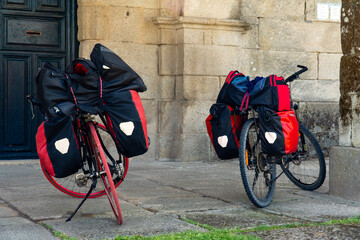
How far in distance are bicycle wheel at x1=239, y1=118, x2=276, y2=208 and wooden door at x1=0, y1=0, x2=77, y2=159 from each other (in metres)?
3.69

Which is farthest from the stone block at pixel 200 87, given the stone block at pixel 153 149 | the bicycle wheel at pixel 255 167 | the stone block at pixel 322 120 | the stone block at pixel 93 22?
the bicycle wheel at pixel 255 167

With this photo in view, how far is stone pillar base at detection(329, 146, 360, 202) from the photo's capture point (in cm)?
469

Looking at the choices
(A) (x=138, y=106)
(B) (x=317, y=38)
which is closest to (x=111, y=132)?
(A) (x=138, y=106)

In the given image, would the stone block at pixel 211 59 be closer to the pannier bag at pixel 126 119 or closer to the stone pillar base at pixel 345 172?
the stone pillar base at pixel 345 172

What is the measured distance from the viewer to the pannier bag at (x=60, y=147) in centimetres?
376

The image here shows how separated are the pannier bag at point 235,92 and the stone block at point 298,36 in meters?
3.43

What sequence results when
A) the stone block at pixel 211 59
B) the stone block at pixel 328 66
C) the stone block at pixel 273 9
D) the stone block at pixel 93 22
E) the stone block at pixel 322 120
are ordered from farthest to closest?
the stone block at pixel 328 66 → the stone block at pixel 322 120 → the stone block at pixel 273 9 → the stone block at pixel 211 59 → the stone block at pixel 93 22

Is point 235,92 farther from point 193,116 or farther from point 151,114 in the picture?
point 151,114

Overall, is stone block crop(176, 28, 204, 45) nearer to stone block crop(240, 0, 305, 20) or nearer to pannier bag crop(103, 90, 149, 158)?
stone block crop(240, 0, 305, 20)

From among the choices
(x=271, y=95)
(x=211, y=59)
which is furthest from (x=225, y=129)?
(x=211, y=59)

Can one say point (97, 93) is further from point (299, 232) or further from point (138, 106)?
point (299, 232)

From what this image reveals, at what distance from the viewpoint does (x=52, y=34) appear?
752 centimetres

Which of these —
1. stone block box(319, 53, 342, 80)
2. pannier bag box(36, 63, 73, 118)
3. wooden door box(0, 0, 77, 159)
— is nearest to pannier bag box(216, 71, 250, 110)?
pannier bag box(36, 63, 73, 118)

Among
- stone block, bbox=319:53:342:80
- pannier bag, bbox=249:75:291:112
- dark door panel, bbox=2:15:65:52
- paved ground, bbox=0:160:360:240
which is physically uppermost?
dark door panel, bbox=2:15:65:52
